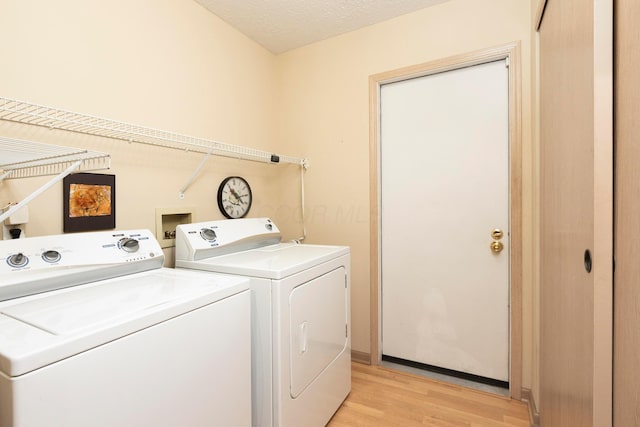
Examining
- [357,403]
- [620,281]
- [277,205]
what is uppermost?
[277,205]

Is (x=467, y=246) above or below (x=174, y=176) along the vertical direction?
below

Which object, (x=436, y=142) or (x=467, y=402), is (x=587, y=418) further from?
(x=436, y=142)

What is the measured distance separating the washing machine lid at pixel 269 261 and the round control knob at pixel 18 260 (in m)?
0.64

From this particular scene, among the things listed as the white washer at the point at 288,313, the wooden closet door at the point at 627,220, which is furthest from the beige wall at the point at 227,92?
the wooden closet door at the point at 627,220

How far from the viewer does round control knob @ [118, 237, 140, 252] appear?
1.38 meters

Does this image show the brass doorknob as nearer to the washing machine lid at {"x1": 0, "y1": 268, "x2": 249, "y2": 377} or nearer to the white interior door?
the white interior door

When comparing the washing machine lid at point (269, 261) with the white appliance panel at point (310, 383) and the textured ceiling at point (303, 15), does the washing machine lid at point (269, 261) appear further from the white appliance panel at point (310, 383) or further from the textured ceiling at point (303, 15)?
the textured ceiling at point (303, 15)

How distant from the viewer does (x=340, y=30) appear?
93.1 inches

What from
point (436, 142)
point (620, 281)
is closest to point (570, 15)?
point (620, 281)

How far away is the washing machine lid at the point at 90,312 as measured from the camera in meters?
0.69

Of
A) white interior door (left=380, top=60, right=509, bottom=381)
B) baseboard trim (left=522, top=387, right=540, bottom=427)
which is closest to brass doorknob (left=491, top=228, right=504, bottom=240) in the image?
white interior door (left=380, top=60, right=509, bottom=381)

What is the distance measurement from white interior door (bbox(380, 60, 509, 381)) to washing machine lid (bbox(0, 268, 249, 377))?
4.66ft

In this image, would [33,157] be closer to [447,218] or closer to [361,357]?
[447,218]

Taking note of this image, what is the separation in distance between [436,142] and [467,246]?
734 mm
